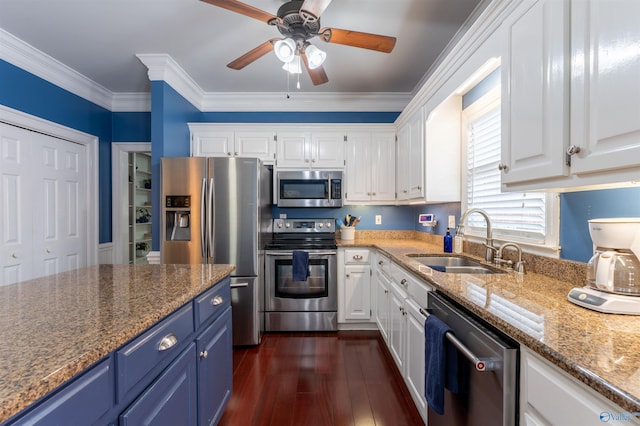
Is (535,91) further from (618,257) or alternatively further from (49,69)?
(49,69)

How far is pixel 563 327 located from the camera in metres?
0.84

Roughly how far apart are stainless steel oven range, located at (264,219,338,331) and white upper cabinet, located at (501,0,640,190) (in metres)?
2.00

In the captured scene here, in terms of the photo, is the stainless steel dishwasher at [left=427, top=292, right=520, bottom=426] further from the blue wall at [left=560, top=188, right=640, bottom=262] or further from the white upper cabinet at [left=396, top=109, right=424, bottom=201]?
the white upper cabinet at [left=396, top=109, right=424, bottom=201]

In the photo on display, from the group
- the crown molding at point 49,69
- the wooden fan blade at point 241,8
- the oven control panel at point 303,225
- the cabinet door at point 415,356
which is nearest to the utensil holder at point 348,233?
the oven control panel at point 303,225

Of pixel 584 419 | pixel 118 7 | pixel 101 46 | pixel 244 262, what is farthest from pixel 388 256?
pixel 101 46

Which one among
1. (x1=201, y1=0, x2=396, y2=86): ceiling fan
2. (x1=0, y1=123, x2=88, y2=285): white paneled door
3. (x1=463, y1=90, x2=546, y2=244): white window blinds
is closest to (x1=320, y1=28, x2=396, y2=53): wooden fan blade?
(x1=201, y1=0, x2=396, y2=86): ceiling fan

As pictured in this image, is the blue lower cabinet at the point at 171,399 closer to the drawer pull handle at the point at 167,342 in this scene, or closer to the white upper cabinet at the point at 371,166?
the drawer pull handle at the point at 167,342

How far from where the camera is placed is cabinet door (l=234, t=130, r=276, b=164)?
133 inches

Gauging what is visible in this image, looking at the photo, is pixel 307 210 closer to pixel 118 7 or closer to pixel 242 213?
pixel 242 213

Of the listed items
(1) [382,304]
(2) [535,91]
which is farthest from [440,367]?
(1) [382,304]

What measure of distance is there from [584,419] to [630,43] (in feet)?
3.15

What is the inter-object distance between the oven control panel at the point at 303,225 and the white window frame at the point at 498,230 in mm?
1616

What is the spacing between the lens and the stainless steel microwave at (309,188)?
11.0 ft

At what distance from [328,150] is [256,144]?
841 millimetres
